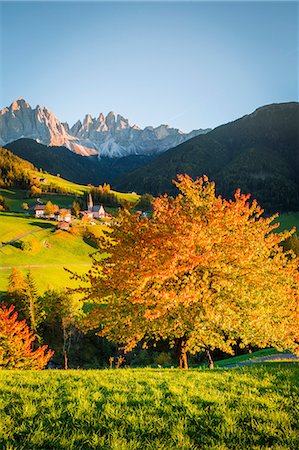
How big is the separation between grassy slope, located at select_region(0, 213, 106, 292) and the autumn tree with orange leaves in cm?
6511

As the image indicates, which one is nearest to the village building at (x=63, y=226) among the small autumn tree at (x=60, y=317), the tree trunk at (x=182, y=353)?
the small autumn tree at (x=60, y=317)

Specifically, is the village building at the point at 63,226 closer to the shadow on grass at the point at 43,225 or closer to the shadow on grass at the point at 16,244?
the shadow on grass at the point at 43,225

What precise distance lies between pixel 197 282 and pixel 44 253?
329 feet

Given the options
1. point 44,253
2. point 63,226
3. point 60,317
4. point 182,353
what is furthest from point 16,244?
point 182,353

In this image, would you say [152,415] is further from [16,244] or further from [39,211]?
[39,211]

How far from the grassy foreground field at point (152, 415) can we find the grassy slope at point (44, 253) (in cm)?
7301

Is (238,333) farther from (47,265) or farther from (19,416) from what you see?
(47,265)

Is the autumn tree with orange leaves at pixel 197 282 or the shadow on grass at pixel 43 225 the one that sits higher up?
the autumn tree with orange leaves at pixel 197 282

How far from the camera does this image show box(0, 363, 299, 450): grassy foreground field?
229 inches

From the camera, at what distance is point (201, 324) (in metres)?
15.8

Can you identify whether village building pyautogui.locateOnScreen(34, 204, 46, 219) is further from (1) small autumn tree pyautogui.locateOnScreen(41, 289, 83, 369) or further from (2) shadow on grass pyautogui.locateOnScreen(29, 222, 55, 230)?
(1) small autumn tree pyautogui.locateOnScreen(41, 289, 83, 369)

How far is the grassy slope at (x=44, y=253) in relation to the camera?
8725cm

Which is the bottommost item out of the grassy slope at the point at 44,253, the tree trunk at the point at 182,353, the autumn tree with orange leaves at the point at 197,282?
the grassy slope at the point at 44,253

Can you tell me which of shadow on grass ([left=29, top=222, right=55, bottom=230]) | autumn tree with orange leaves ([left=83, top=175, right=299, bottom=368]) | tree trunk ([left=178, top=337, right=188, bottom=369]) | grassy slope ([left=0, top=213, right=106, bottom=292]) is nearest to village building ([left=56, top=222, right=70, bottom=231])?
grassy slope ([left=0, top=213, right=106, bottom=292])
